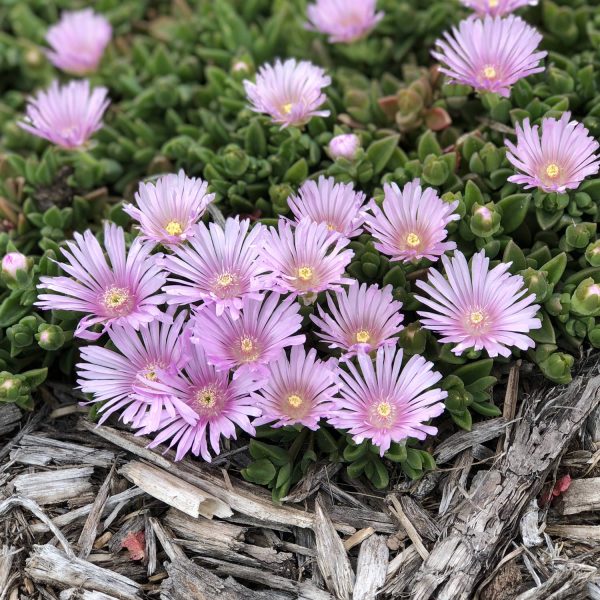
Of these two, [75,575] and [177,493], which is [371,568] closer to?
[177,493]

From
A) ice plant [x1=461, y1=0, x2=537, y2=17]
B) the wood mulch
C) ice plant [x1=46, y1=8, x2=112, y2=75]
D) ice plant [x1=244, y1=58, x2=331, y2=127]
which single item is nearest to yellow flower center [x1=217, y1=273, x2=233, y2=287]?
the wood mulch

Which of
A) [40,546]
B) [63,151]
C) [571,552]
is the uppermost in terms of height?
[63,151]

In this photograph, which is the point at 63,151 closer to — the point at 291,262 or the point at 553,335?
the point at 291,262

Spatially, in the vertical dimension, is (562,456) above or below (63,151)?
below

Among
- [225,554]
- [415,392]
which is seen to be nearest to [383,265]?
[415,392]

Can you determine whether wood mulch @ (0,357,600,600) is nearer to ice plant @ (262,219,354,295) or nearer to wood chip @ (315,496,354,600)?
wood chip @ (315,496,354,600)

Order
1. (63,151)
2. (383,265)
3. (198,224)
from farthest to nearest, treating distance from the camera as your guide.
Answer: (63,151), (383,265), (198,224)

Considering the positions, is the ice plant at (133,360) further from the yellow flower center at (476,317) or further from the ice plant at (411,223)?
the yellow flower center at (476,317)
